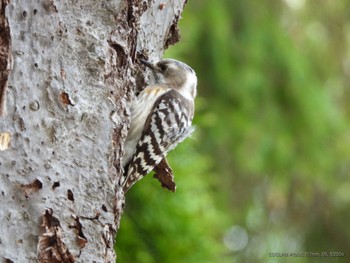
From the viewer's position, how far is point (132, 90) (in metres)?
4.32

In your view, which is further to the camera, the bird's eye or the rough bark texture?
the bird's eye

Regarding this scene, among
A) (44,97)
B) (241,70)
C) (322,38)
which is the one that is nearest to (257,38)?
(241,70)

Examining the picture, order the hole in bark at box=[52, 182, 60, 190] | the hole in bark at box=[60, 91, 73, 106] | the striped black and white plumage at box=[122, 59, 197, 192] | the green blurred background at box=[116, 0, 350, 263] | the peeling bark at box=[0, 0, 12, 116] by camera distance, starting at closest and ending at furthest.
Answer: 1. the peeling bark at box=[0, 0, 12, 116]
2. the hole in bark at box=[52, 182, 60, 190]
3. the hole in bark at box=[60, 91, 73, 106]
4. the striped black and white plumage at box=[122, 59, 197, 192]
5. the green blurred background at box=[116, 0, 350, 263]

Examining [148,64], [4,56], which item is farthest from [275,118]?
[4,56]

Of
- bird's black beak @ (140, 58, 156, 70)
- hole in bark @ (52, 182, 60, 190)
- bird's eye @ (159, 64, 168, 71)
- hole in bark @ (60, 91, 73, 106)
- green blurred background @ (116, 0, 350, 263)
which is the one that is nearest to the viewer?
hole in bark @ (52, 182, 60, 190)

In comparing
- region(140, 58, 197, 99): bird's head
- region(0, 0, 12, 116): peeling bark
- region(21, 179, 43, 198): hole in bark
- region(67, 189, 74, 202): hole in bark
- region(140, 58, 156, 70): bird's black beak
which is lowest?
region(21, 179, 43, 198): hole in bark

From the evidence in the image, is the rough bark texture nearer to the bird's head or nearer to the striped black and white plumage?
the striped black and white plumage

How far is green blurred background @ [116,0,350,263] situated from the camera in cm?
823

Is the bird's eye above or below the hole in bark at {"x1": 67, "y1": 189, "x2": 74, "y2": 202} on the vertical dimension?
above

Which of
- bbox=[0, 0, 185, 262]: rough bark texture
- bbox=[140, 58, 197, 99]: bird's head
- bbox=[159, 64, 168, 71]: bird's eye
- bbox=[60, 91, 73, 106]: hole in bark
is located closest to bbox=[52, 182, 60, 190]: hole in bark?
bbox=[0, 0, 185, 262]: rough bark texture

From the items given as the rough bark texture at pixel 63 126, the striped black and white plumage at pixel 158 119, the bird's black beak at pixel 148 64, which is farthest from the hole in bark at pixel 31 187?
the bird's black beak at pixel 148 64

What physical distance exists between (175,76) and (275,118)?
311 cm

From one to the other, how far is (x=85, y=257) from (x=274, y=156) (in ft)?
16.5

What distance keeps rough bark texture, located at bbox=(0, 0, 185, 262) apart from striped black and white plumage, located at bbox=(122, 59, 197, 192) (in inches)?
23.5
